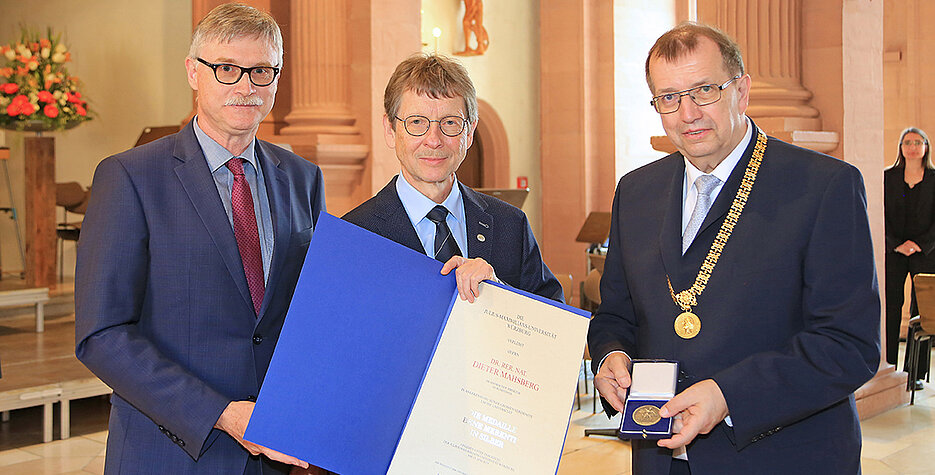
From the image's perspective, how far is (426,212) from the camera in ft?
7.25

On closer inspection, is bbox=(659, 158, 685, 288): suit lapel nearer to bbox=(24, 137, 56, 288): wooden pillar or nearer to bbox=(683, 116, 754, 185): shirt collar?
bbox=(683, 116, 754, 185): shirt collar

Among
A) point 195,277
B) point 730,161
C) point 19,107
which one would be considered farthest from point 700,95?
point 19,107

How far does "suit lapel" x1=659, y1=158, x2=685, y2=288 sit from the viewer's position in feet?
6.93

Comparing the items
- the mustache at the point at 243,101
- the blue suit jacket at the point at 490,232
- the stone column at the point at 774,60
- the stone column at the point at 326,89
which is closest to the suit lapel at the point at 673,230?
the blue suit jacket at the point at 490,232

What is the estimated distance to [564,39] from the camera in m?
13.2

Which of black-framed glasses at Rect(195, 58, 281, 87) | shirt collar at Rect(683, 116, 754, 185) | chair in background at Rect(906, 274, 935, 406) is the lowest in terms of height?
chair in background at Rect(906, 274, 935, 406)

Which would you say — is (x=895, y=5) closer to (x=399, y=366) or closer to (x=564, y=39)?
(x=564, y=39)

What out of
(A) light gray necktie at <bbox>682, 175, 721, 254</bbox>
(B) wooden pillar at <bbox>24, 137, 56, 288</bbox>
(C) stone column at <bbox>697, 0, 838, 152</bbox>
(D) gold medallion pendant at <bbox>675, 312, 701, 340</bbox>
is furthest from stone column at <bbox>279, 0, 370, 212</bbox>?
(D) gold medallion pendant at <bbox>675, 312, 701, 340</bbox>

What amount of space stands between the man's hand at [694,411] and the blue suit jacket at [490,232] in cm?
51

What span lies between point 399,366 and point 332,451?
0.74 ft

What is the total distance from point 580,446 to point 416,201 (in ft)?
12.7

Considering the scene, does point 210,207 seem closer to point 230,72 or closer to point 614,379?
point 230,72

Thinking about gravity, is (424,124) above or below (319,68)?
below

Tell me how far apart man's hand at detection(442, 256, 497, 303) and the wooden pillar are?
25.9 ft
